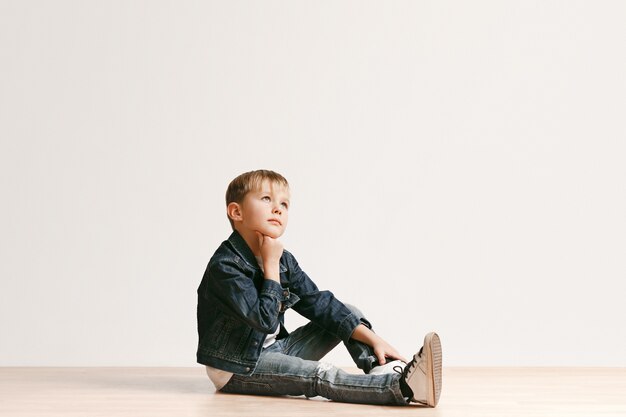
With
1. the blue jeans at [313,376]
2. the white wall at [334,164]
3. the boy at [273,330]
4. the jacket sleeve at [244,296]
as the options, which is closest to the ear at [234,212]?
the boy at [273,330]

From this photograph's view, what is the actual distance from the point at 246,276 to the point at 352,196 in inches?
41.0

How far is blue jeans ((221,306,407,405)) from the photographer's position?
5.79 ft

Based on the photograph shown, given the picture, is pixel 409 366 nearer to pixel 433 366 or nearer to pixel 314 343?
pixel 433 366

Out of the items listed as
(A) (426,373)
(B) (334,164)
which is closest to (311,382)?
(A) (426,373)

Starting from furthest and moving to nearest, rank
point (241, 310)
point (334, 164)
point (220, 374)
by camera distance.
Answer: point (334, 164), point (220, 374), point (241, 310)

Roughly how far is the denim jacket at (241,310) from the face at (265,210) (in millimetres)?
48

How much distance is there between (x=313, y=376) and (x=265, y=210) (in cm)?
36

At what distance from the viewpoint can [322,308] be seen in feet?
6.68

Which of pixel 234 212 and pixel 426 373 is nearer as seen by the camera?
pixel 426 373

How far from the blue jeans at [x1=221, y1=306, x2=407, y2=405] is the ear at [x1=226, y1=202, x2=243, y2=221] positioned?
283mm

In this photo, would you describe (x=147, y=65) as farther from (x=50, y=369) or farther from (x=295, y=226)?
(x=50, y=369)

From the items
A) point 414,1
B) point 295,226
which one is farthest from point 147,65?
point 414,1

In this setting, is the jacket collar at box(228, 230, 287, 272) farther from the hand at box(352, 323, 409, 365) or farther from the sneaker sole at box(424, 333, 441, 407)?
Answer: the sneaker sole at box(424, 333, 441, 407)

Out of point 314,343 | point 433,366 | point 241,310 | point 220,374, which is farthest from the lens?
point 314,343
